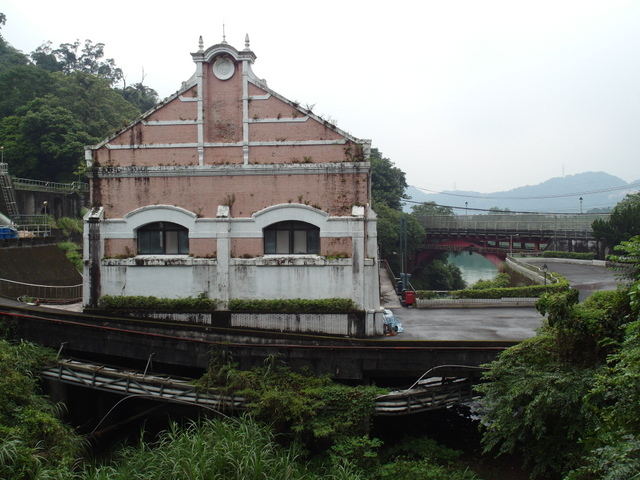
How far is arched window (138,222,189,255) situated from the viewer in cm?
1842

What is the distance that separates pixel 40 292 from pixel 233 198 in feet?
34.8

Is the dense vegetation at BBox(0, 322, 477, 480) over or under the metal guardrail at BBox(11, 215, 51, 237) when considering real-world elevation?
under

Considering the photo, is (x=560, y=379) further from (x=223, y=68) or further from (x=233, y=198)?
(x=223, y=68)

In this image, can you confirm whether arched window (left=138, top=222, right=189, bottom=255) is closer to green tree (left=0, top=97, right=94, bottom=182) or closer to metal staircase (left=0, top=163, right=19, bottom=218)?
metal staircase (left=0, top=163, right=19, bottom=218)

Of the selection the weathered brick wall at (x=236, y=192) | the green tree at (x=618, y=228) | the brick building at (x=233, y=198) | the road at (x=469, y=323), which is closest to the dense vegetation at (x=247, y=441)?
the brick building at (x=233, y=198)

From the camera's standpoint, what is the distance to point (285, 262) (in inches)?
687

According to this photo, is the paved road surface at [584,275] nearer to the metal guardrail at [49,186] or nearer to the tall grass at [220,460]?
the tall grass at [220,460]

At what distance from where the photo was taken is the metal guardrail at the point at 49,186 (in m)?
39.9

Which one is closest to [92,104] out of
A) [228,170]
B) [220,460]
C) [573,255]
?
[228,170]

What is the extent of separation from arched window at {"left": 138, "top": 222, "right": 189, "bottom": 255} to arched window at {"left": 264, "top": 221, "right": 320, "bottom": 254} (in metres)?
3.10

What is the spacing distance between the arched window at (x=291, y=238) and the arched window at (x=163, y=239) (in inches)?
122

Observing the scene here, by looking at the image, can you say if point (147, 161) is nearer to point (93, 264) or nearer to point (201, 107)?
point (201, 107)

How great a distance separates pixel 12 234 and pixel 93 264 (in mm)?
11064

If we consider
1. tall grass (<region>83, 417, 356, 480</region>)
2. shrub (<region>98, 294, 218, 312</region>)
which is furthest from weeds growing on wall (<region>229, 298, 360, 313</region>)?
tall grass (<region>83, 417, 356, 480</region>)
